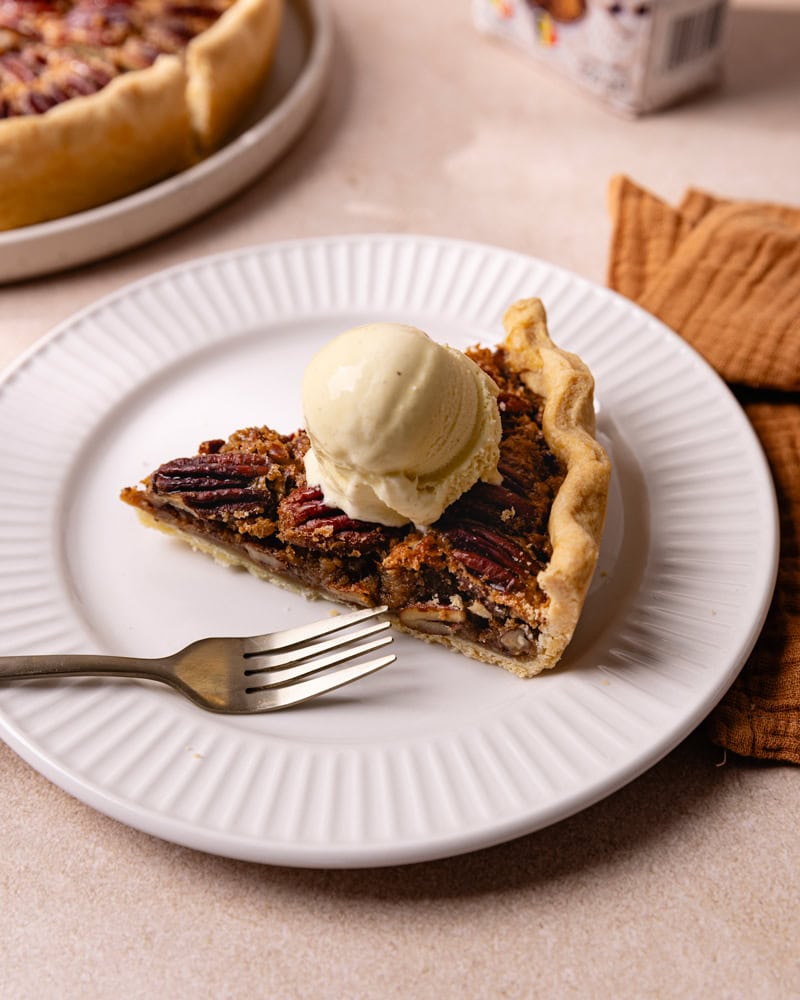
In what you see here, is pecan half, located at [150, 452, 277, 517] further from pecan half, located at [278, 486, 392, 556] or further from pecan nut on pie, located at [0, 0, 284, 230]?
pecan nut on pie, located at [0, 0, 284, 230]

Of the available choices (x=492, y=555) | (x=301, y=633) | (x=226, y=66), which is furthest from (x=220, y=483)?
(x=226, y=66)

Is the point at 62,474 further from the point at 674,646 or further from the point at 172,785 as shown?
the point at 674,646

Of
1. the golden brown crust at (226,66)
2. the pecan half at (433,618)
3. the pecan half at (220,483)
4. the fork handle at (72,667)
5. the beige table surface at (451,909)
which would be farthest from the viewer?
the golden brown crust at (226,66)

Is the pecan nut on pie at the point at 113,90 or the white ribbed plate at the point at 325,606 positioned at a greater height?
the pecan nut on pie at the point at 113,90

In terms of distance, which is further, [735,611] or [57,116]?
[57,116]

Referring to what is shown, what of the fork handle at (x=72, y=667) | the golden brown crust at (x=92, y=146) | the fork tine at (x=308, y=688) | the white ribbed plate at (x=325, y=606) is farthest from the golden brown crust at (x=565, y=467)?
the golden brown crust at (x=92, y=146)

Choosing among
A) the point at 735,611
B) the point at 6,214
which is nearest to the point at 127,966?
the point at 735,611

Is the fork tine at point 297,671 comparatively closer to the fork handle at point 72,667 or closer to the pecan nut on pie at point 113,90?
Result: the fork handle at point 72,667
